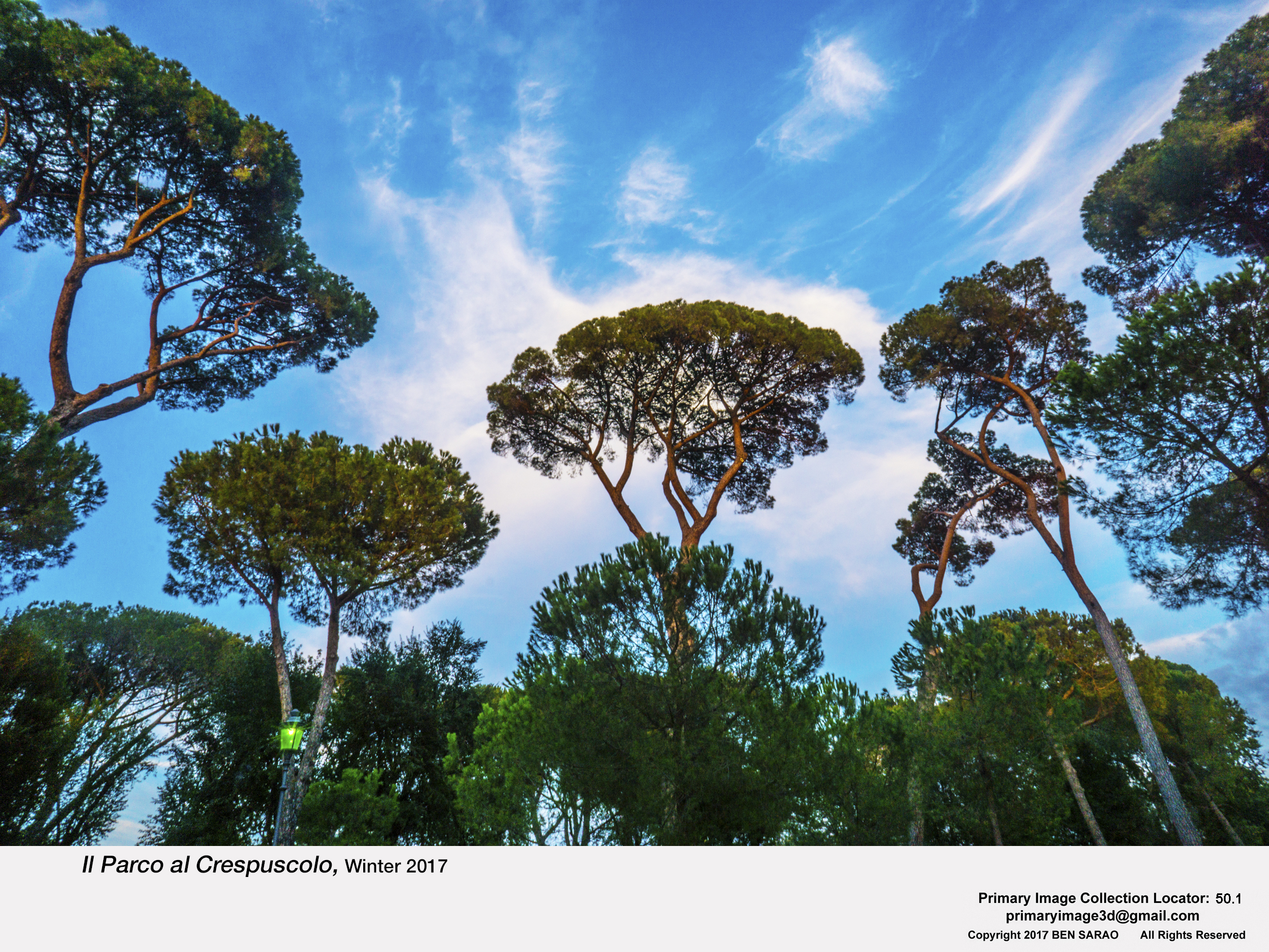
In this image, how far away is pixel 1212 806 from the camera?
58.6ft

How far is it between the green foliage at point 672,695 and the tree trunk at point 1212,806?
1853 centimetres

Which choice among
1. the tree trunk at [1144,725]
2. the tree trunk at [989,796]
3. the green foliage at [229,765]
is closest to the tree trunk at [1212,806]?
the tree trunk at [1144,725]

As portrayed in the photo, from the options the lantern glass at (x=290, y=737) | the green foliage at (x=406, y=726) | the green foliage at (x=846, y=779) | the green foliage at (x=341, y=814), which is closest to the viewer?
the green foliage at (x=846, y=779)

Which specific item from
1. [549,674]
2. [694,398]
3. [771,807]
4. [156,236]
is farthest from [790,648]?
[156,236]

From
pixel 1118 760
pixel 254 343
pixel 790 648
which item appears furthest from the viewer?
pixel 1118 760

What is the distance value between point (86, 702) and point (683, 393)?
63.1 feet

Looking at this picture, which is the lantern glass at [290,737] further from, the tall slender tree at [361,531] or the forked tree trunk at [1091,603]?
the forked tree trunk at [1091,603]

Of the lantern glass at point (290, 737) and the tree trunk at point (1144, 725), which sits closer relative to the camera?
the lantern glass at point (290, 737)

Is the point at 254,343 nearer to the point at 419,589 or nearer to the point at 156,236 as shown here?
the point at 156,236

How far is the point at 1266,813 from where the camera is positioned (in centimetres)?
1805

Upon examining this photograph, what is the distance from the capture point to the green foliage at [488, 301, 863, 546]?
16469mm

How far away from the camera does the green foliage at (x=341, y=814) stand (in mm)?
11805

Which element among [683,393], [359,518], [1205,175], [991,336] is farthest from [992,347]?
[359,518]
